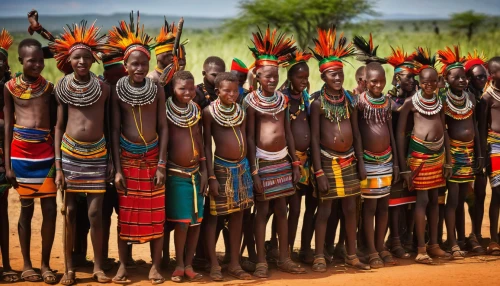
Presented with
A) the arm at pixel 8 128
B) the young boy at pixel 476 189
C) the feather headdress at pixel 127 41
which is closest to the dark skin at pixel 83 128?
the feather headdress at pixel 127 41

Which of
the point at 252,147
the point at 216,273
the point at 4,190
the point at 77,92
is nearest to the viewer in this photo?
the point at 77,92

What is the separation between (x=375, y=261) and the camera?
7.62 m

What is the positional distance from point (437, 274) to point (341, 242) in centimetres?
116

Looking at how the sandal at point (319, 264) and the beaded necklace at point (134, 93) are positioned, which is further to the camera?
the sandal at point (319, 264)

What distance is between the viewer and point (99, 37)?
691 cm

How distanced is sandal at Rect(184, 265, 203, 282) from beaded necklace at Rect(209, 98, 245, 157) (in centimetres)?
118

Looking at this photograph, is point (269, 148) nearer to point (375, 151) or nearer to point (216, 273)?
point (375, 151)

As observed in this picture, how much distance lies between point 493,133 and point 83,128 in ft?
14.9

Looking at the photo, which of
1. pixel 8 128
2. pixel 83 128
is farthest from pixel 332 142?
pixel 8 128

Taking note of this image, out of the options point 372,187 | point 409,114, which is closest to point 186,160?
point 372,187

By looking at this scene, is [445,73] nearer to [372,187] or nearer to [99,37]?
[372,187]

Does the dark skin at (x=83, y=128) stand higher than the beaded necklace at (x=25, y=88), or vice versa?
the beaded necklace at (x=25, y=88)

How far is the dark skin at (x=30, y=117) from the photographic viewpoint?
6695mm

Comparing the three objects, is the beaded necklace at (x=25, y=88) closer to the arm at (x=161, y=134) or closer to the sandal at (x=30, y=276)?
the arm at (x=161, y=134)
